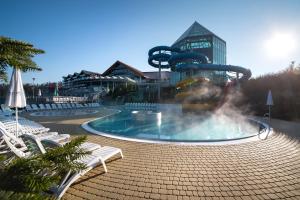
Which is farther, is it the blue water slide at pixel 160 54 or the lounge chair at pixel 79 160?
the blue water slide at pixel 160 54

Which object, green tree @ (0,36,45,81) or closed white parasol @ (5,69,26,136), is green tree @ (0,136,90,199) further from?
closed white parasol @ (5,69,26,136)

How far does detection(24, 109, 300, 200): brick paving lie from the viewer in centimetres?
306

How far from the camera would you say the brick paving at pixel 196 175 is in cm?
306

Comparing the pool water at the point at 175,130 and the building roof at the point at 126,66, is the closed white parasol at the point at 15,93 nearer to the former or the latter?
the pool water at the point at 175,130

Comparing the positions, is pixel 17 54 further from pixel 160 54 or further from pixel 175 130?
pixel 160 54

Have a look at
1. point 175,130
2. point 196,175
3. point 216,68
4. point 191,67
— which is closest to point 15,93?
point 196,175

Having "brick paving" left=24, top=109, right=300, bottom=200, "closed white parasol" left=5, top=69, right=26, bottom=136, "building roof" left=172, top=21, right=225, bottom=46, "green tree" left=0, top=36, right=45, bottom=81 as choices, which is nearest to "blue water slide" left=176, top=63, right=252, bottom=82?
"building roof" left=172, top=21, right=225, bottom=46

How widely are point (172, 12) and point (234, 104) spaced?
12000 millimetres

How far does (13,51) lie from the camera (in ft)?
3.30

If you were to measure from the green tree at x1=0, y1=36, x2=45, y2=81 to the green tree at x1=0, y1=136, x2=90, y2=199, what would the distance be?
50 centimetres

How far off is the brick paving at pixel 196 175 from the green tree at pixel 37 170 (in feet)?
7.30

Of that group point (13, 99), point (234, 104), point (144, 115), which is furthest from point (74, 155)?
point (234, 104)

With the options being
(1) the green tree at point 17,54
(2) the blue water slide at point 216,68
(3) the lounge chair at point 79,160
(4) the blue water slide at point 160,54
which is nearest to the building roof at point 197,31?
(4) the blue water slide at point 160,54

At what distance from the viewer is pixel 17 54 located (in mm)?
1032
